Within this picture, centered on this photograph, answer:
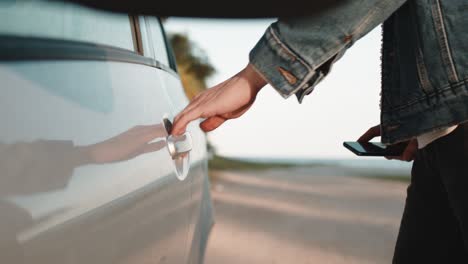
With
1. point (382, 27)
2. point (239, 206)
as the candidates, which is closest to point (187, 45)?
point (239, 206)

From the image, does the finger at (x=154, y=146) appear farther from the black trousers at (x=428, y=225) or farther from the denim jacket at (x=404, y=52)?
the black trousers at (x=428, y=225)

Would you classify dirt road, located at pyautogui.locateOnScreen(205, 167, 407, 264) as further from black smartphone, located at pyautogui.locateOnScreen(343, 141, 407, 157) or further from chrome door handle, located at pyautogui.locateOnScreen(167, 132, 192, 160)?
black smartphone, located at pyautogui.locateOnScreen(343, 141, 407, 157)

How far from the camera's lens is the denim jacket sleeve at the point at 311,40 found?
116 cm

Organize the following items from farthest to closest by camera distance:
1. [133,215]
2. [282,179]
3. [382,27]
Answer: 1. [282,179]
2. [382,27]
3. [133,215]

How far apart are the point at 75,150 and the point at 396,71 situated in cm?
80

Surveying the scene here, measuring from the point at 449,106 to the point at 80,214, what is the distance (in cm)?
80

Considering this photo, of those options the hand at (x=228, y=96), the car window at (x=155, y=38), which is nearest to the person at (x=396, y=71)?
the hand at (x=228, y=96)

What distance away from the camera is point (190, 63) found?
13.6 metres

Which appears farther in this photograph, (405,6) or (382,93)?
(382,93)

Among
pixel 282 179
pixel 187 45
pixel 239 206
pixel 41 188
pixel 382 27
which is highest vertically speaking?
pixel 382 27

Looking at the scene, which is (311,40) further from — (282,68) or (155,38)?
(155,38)

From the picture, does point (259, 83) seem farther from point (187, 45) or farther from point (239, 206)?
point (187, 45)

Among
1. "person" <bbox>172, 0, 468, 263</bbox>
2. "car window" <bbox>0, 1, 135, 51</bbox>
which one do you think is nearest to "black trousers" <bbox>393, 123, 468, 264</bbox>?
"person" <bbox>172, 0, 468, 263</bbox>

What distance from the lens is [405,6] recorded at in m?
1.31
